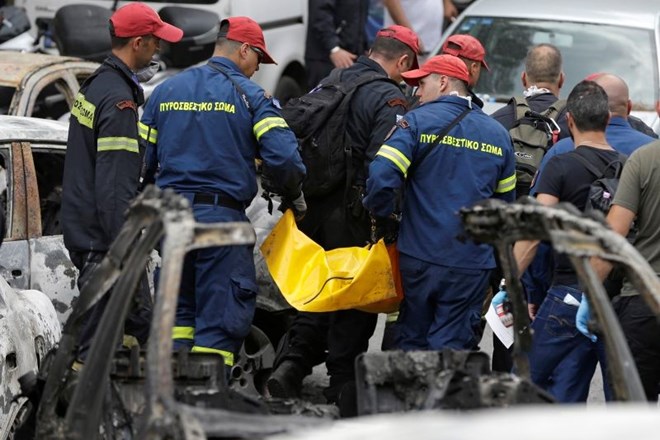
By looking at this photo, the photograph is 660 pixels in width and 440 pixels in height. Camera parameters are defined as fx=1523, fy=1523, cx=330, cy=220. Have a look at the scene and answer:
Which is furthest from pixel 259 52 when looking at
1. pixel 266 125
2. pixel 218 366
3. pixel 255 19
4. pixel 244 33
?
pixel 255 19

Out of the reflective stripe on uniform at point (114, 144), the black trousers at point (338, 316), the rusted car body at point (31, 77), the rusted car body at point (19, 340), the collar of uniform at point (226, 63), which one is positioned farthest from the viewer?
the rusted car body at point (31, 77)

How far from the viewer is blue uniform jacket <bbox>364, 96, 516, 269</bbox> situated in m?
6.98

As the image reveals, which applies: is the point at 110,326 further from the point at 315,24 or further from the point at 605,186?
the point at 315,24

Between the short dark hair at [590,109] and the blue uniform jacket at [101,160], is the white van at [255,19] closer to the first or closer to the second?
the blue uniform jacket at [101,160]

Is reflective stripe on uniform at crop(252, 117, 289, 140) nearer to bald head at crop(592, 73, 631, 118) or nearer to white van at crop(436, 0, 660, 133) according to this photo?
bald head at crop(592, 73, 631, 118)

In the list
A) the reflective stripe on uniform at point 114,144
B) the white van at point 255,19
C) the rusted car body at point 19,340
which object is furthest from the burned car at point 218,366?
the white van at point 255,19

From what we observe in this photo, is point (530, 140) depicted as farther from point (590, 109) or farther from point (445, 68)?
point (590, 109)

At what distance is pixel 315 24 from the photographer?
1248 centimetres

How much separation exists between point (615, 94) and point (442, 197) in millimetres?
1095

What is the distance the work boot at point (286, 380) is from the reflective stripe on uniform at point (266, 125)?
57.4 inches

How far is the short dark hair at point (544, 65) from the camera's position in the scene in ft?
27.5

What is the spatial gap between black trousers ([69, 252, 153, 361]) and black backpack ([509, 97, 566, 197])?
2.08m

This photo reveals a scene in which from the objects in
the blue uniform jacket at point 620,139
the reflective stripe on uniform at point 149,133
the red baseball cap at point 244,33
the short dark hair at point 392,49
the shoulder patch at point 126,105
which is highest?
the red baseball cap at point 244,33

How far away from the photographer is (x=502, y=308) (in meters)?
7.18
